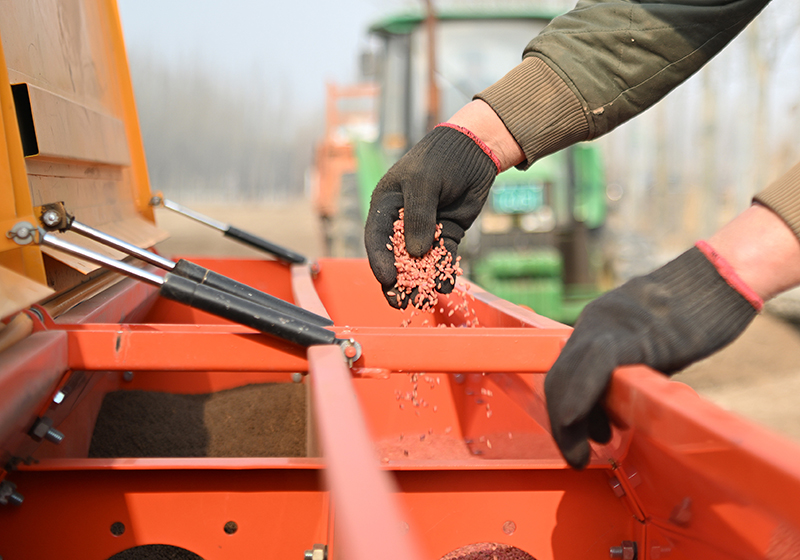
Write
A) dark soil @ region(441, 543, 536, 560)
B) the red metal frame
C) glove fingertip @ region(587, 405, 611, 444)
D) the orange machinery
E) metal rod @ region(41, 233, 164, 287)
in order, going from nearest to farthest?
the orange machinery → glove fingertip @ region(587, 405, 611, 444) → the red metal frame → metal rod @ region(41, 233, 164, 287) → dark soil @ region(441, 543, 536, 560)

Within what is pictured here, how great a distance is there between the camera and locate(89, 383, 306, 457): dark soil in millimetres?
1866

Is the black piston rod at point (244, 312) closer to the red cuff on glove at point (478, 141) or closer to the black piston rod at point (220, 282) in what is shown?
the black piston rod at point (220, 282)

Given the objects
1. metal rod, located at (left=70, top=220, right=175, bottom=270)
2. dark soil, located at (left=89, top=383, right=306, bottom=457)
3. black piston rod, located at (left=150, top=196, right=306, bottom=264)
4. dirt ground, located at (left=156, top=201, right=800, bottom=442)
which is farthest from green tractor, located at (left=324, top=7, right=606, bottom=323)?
metal rod, located at (left=70, top=220, right=175, bottom=270)

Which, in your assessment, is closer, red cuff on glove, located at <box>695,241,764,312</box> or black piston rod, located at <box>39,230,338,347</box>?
red cuff on glove, located at <box>695,241,764,312</box>

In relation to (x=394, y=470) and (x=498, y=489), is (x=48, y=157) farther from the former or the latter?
(x=498, y=489)

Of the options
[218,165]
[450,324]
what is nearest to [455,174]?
[450,324]

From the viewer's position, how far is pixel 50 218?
57.8 inches

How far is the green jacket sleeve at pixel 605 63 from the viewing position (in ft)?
4.83

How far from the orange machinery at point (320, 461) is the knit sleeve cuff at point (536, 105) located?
0.46 meters

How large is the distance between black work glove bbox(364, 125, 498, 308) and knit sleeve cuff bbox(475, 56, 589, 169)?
0.32ft

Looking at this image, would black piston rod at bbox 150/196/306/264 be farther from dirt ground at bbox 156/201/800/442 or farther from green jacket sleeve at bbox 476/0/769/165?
dirt ground at bbox 156/201/800/442

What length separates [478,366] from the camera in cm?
130

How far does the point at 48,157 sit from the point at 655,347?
1.49m

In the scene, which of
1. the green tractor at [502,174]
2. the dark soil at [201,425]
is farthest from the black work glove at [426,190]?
the green tractor at [502,174]
